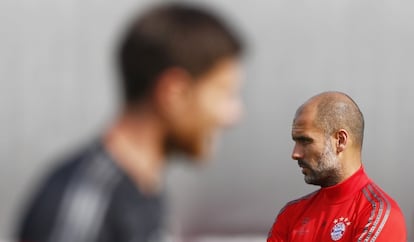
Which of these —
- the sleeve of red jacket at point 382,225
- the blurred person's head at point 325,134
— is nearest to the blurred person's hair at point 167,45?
the sleeve of red jacket at point 382,225

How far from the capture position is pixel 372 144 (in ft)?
27.0

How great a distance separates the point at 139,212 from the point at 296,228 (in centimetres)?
235

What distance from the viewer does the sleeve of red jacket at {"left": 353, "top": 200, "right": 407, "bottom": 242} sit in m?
4.05

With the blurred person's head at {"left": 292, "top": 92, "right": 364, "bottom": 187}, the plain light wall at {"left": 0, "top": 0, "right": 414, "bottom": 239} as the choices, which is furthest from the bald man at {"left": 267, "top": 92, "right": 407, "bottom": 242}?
the plain light wall at {"left": 0, "top": 0, "right": 414, "bottom": 239}

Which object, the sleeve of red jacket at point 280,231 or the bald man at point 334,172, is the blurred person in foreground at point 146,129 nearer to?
the bald man at point 334,172

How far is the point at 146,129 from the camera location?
6.78ft

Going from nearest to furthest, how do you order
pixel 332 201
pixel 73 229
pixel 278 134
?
pixel 73 229 → pixel 332 201 → pixel 278 134

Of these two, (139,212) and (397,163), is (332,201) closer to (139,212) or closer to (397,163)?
(139,212)

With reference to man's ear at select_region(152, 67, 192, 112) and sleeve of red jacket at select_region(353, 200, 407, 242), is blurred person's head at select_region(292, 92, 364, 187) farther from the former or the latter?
man's ear at select_region(152, 67, 192, 112)

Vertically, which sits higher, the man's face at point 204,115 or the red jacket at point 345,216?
the man's face at point 204,115

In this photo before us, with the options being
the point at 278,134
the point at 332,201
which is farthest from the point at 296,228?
the point at 278,134

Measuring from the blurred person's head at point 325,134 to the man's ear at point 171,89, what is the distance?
2208mm

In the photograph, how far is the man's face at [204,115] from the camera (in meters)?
2.08

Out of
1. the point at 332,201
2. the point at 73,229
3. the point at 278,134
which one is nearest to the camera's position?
the point at 73,229
